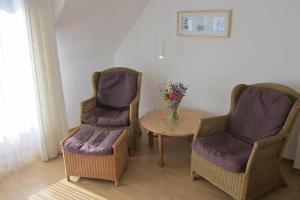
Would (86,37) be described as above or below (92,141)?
above

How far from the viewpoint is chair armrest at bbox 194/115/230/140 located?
98.7 inches

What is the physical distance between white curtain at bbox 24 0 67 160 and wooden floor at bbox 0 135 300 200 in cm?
28

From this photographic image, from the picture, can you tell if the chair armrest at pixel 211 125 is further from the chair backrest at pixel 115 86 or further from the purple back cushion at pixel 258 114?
the chair backrest at pixel 115 86

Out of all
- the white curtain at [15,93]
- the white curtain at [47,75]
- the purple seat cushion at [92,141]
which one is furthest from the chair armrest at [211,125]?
the white curtain at [15,93]

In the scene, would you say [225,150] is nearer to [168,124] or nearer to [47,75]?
[168,124]

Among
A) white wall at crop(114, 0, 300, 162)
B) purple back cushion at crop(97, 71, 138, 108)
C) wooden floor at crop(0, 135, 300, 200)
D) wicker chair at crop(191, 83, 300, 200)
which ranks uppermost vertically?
white wall at crop(114, 0, 300, 162)

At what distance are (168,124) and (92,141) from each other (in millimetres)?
831

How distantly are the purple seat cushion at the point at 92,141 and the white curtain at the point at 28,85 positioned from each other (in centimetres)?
50

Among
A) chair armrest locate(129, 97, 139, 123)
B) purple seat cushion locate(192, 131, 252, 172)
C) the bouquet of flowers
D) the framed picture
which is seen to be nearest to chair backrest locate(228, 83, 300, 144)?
purple seat cushion locate(192, 131, 252, 172)

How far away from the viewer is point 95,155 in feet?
7.98

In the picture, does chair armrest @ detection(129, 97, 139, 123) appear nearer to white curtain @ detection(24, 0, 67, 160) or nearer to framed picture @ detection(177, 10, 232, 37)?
white curtain @ detection(24, 0, 67, 160)

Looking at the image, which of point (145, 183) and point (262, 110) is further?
point (145, 183)

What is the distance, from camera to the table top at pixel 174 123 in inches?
105

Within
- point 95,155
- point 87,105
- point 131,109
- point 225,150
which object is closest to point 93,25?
point 87,105
